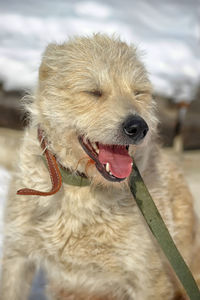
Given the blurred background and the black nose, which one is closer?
the black nose

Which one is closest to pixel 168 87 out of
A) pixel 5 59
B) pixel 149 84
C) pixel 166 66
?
Answer: pixel 166 66

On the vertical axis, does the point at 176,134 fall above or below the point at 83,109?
below

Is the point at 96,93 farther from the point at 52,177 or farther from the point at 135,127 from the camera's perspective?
the point at 52,177

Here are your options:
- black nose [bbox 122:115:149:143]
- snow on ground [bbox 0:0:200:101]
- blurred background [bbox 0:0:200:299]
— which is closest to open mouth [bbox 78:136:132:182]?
black nose [bbox 122:115:149:143]

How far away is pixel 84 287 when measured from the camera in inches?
115

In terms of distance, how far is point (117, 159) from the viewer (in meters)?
2.49

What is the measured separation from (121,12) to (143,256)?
24.9ft

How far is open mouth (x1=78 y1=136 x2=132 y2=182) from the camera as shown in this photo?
244 centimetres

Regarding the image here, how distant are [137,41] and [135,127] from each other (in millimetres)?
4404

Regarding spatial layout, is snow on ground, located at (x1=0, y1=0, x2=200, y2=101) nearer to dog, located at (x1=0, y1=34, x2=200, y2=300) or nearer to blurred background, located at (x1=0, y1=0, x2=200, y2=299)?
blurred background, located at (x1=0, y1=0, x2=200, y2=299)

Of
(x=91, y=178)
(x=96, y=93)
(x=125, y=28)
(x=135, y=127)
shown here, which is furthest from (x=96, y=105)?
(x=125, y=28)

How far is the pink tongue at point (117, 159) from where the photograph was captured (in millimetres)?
2441

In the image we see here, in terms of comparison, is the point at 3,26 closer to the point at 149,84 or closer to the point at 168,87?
the point at 168,87

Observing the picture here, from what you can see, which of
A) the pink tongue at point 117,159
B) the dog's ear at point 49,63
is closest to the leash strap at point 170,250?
the pink tongue at point 117,159
